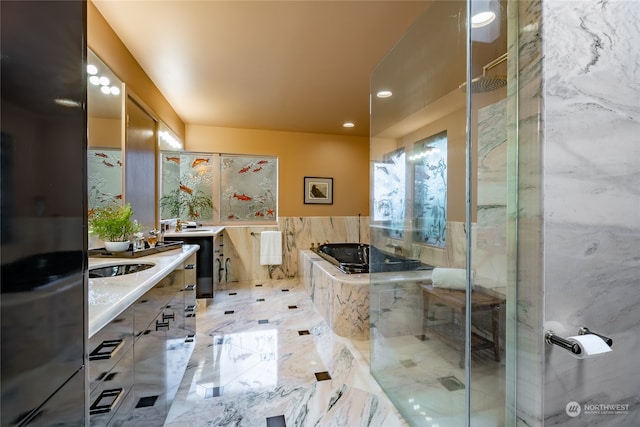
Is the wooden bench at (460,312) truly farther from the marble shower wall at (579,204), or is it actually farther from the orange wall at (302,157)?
the orange wall at (302,157)

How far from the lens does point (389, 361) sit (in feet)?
6.55

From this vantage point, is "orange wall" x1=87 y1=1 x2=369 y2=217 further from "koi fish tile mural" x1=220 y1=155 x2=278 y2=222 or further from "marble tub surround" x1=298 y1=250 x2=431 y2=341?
"marble tub surround" x1=298 y1=250 x2=431 y2=341

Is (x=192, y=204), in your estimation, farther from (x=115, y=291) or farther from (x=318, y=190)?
(x=115, y=291)

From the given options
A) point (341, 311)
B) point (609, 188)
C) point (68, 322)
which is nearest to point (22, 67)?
point (68, 322)

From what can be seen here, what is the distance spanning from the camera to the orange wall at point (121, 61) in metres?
1.91

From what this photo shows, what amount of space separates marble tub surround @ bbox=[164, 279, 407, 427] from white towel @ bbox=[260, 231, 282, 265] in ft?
4.59

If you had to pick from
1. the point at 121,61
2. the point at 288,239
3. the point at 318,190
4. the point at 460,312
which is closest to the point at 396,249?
the point at 460,312

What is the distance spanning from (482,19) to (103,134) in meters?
2.36

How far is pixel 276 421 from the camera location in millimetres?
1628

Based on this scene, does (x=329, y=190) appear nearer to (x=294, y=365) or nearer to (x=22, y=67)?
(x=294, y=365)

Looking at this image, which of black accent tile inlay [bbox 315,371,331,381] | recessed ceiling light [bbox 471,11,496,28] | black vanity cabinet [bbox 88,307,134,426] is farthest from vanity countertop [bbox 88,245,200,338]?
recessed ceiling light [bbox 471,11,496,28]

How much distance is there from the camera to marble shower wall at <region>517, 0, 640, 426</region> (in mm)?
861

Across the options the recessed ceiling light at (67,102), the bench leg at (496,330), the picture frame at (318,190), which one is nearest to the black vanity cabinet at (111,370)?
the recessed ceiling light at (67,102)

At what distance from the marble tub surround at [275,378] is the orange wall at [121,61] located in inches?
92.6
